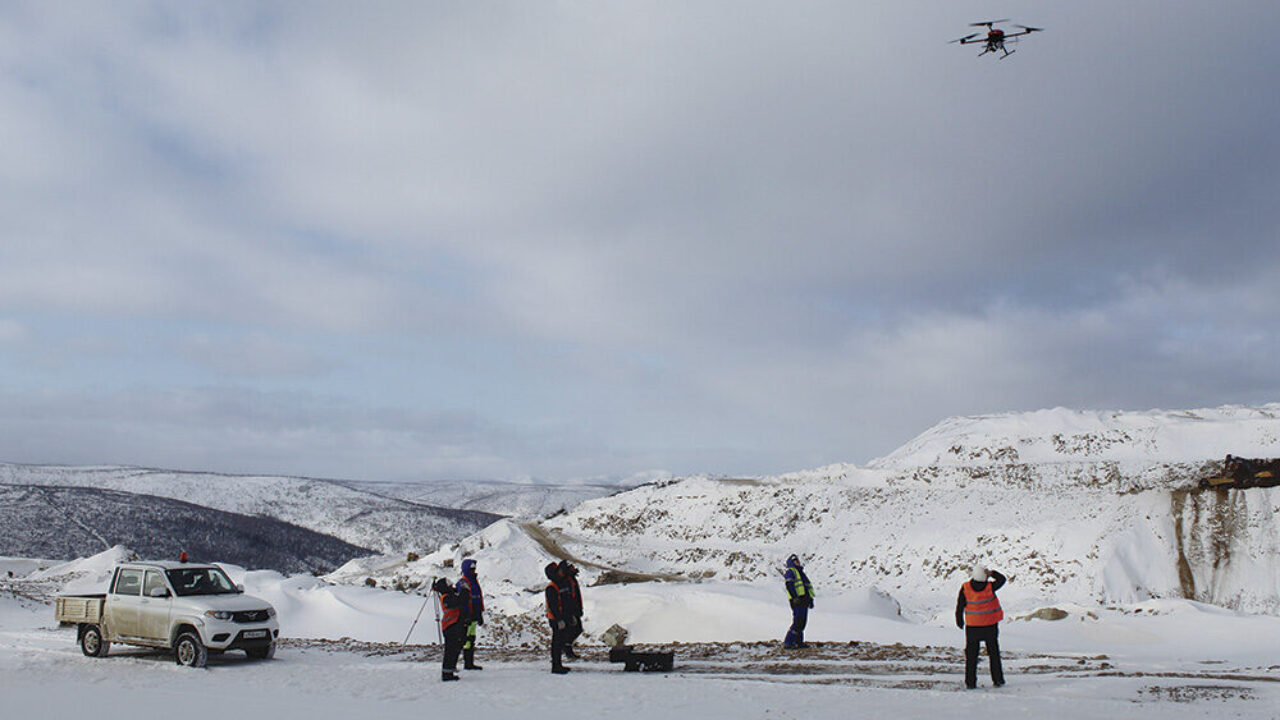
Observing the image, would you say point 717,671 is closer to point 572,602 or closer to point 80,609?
point 572,602

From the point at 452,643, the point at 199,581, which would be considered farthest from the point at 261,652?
the point at 452,643

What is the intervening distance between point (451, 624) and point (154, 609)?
6713 mm

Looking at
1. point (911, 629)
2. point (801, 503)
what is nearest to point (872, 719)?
point (911, 629)

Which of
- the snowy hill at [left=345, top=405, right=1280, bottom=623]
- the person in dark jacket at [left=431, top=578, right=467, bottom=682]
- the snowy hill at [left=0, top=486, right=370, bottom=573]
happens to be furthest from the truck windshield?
the snowy hill at [left=0, top=486, right=370, bottom=573]

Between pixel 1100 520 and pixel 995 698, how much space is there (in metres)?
31.7

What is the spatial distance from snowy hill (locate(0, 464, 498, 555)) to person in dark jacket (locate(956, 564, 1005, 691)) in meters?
92.7

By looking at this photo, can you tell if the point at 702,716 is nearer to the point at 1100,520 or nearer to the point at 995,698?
the point at 995,698

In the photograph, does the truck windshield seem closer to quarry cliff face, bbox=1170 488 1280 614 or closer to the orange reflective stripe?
the orange reflective stripe

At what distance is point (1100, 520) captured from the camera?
3869cm

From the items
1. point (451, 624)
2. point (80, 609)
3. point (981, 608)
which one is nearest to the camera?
point (981, 608)

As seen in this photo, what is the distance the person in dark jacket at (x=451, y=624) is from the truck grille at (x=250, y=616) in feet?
14.5

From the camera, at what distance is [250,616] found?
649 inches

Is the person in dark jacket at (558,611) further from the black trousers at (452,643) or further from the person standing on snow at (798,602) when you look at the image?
the person standing on snow at (798,602)

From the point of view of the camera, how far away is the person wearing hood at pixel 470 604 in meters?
14.7
